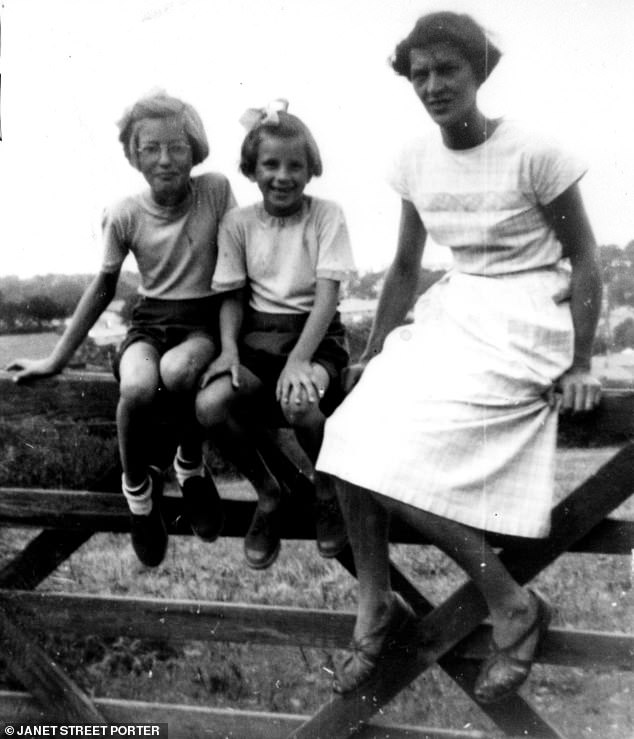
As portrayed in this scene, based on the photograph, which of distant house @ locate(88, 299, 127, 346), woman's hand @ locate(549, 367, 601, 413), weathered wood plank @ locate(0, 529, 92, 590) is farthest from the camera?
distant house @ locate(88, 299, 127, 346)

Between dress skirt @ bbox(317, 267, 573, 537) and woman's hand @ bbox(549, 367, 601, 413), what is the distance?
1.3 inches

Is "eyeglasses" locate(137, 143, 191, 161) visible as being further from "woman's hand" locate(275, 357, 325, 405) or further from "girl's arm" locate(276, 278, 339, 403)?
"woman's hand" locate(275, 357, 325, 405)

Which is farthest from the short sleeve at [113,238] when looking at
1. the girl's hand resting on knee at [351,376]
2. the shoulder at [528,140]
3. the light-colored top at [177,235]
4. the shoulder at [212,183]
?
the shoulder at [528,140]

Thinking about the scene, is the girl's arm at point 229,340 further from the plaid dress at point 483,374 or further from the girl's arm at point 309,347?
the plaid dress at point 483,374

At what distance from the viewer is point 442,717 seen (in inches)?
150

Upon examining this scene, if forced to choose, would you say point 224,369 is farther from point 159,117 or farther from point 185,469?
point 159,117

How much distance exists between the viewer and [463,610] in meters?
2.84

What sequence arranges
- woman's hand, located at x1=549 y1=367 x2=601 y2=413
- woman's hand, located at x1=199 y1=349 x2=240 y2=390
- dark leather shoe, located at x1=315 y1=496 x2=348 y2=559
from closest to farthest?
woman's hand, located at x1=549 y1=367 x2=601 y2=413
woman's hand, located at x1=199 y1=349 x2=240 y2=390
dark leather shoe, located at x1=315 y1=496 x2=348 y2=559

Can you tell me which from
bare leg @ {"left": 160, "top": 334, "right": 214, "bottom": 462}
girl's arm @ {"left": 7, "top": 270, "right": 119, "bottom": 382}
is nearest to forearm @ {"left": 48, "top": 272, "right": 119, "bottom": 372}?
girl's arm @ {"left": 7, "top": 270, "right": 119, "bottom": 382}

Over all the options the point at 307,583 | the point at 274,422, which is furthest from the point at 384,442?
the point at 307,583

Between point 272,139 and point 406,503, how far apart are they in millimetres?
1144

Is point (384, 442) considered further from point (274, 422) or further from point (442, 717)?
point (442, 717)

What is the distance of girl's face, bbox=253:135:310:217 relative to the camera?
2807 mm

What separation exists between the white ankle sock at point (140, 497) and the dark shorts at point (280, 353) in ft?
1.51
